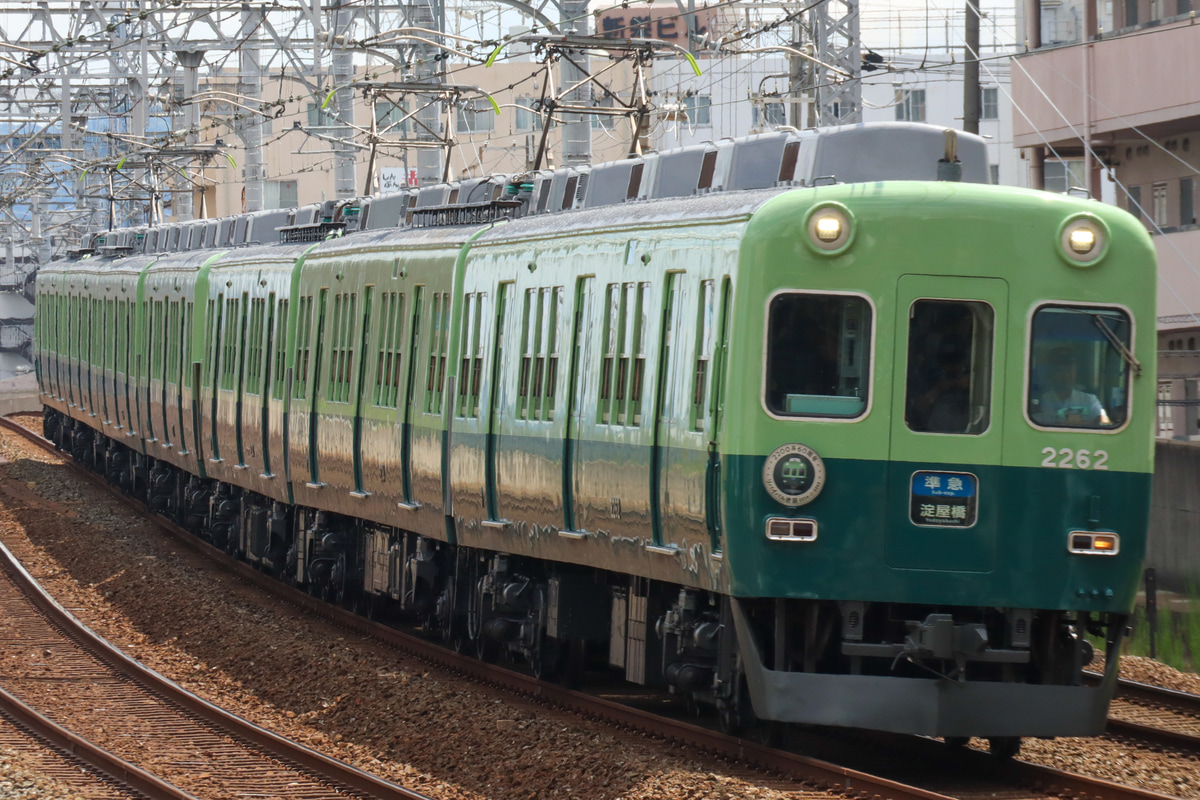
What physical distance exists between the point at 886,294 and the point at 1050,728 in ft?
7.15

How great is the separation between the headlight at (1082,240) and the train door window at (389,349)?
677 cm

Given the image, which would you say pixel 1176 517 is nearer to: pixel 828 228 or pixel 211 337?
pixel 828 228

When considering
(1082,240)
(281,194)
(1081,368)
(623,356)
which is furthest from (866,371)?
(281,194)

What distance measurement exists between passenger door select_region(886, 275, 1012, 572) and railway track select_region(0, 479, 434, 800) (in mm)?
2780

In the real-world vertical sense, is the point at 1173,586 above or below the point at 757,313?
below

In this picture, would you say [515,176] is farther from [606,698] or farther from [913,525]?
[913,525]

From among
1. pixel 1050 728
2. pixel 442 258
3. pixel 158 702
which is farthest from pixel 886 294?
pixel 158 702

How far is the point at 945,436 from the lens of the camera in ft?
30.6

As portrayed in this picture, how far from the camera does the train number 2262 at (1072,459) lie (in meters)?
9.37

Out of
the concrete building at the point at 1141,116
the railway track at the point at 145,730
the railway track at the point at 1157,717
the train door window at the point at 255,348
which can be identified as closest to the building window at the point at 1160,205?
the concrete building at the point at 1141,116

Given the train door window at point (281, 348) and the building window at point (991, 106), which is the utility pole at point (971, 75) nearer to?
the train door window at point (281, 348)

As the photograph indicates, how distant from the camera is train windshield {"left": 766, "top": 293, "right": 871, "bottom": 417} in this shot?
30.6ft

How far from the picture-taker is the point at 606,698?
12.7 metres

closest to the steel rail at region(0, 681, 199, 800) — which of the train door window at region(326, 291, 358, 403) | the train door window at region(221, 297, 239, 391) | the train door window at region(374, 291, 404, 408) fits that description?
the train door window at region(374, 291, 404, 408)
